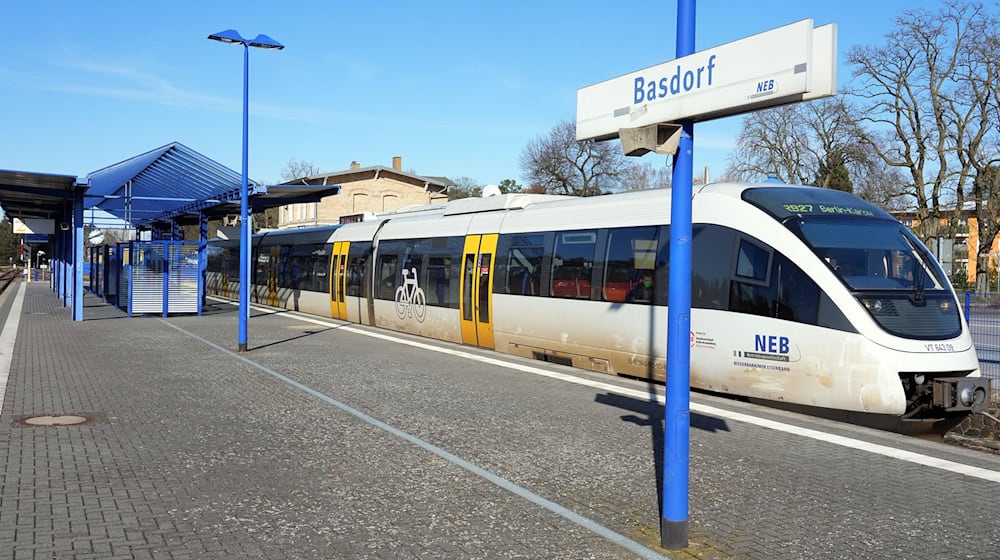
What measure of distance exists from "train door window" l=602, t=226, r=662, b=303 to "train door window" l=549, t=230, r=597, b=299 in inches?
17.4

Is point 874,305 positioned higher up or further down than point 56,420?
higher up

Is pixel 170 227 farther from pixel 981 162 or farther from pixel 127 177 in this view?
pixel 981 162

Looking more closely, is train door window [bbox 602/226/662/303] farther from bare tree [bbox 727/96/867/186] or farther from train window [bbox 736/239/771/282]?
bare tree [bbox 727/96/867/186]

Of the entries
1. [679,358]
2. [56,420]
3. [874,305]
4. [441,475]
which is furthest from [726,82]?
[56,420]

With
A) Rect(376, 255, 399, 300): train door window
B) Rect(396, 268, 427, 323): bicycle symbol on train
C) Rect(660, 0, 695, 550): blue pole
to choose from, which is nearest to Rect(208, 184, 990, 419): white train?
Rect(396, 268, 427, 323): bicycle symbol on train

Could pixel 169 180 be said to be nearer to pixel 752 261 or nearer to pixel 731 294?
pixel 731 294

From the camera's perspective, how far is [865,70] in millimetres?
44500

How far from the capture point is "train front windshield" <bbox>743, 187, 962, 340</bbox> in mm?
9086

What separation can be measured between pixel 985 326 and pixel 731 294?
6951 millimetres

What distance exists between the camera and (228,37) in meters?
16.8

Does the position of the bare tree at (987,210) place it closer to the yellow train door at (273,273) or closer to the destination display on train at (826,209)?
the yellow train door at (273,273)

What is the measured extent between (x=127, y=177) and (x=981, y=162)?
1588 inches

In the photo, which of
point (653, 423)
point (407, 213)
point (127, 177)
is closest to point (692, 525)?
point (653, 423)

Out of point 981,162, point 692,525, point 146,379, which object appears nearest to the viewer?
point 692,525
